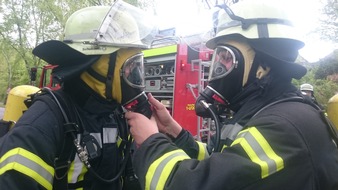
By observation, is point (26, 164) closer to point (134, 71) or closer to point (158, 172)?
point (158, 172)

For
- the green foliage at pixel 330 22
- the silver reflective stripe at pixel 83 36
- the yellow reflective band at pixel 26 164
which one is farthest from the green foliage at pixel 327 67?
the yellow reflective band at pixel 26 164

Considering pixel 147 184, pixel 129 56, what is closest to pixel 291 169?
pixel 147 184

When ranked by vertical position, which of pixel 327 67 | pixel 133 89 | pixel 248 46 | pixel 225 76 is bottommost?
pixel 133 89

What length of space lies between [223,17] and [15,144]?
149 cm

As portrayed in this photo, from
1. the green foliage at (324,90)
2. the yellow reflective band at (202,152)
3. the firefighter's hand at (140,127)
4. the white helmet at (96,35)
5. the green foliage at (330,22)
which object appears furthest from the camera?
the green foliage at (330,22)

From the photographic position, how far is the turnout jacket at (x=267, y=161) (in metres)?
1.41

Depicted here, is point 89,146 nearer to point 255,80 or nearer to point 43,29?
point 255,80

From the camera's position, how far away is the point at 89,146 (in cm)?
184

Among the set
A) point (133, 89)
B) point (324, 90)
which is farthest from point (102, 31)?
point (324, 90)

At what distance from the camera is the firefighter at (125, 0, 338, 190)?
142 centimetres

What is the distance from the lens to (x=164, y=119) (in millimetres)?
2436

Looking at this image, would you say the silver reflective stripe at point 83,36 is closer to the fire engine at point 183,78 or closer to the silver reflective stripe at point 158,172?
the silver reflective stripe at point 158,172

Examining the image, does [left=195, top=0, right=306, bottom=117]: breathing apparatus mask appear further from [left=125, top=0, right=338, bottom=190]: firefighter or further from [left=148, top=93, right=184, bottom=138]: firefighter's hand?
[left=148, top=93, right=184, bottom=138]: firefighter's hand

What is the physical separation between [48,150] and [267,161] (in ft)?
3.58
